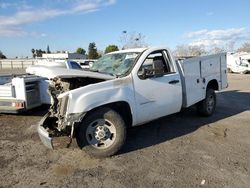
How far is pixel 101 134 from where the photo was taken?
5.30 meters

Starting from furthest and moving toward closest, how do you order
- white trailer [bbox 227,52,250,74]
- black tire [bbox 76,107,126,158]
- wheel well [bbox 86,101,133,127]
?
white trailer [bbox 227,52,250,74], wheel well [bbox 86,101,133,127], black tire [bbox 76,107,126,158]

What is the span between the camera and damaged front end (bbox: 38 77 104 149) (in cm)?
496

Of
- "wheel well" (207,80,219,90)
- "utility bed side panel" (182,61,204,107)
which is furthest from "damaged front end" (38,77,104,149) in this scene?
"wheel well" (207,80,219,90)

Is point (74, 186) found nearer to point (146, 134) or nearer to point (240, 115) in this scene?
point (146, 134)

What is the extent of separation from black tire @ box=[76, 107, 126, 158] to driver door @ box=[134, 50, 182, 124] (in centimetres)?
62

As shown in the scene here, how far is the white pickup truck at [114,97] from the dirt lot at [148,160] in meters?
0.44

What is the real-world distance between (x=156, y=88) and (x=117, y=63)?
1025 millimetres

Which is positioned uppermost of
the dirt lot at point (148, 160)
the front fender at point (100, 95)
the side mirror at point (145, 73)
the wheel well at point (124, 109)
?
the side mirror at point (145, 73)

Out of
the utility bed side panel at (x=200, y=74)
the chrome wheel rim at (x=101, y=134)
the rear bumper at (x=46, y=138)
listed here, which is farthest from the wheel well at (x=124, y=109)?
the utility bed side panel at (x=200, y=74)

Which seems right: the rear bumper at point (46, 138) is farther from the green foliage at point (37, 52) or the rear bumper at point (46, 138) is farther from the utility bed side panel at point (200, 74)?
the green foliage at point (37, 52)

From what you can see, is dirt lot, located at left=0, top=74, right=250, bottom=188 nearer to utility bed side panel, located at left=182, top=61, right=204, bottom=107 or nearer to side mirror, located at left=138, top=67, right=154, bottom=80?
utility bed side panel, located at left=182, top=61, right=204, bottom=107

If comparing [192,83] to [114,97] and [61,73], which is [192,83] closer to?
[114,97]

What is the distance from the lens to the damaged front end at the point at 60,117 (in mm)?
4965

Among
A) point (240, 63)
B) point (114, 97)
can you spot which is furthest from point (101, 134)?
point (240, 63)
